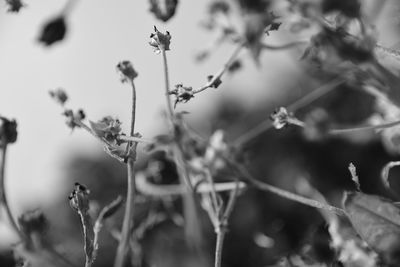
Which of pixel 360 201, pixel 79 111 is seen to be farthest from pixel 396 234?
pixel 79 111

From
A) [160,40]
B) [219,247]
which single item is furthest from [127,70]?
[219,247]

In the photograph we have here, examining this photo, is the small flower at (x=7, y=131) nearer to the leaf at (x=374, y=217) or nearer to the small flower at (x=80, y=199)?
the small flower at (x=80, y=199)

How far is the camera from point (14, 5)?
0.49m

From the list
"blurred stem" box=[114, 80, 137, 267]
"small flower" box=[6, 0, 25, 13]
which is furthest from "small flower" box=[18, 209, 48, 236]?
"small flower" box=[6, 0, 25, 13]

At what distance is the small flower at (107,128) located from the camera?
1.65 feet

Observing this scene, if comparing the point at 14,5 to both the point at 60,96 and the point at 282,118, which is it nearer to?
the point at 60,96

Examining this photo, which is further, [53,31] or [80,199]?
[80,199]

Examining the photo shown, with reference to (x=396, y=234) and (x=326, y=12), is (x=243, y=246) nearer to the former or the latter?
(x=396, y=234)

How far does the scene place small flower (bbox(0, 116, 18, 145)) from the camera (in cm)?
48

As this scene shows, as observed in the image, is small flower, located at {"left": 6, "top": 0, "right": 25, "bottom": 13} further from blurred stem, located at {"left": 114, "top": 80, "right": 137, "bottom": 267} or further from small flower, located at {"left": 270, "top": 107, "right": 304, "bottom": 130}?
small flower, located at {"left": 270, "top": 107, "right": 304, "bottom": 130}

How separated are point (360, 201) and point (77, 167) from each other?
1817 millimetres

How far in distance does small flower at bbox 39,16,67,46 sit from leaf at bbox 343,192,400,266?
23cm

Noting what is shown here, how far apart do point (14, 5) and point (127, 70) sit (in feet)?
0.33

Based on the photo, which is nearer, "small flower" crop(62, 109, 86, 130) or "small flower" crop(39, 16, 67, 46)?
"small flower" crop(39, 16, 67, 46)
